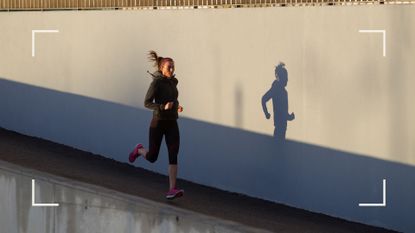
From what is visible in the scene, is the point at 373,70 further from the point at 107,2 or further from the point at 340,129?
the point at 107,2

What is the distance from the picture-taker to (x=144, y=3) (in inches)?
635

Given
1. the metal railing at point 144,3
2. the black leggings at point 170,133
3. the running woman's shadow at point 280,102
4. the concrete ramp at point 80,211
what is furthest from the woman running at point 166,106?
the metal railing at point 144,3

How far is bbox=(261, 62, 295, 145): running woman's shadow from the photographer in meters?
14.2

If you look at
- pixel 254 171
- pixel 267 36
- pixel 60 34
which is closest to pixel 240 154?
pixel 254 171

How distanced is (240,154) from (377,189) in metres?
2.22

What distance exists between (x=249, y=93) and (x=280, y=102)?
19.6 inches

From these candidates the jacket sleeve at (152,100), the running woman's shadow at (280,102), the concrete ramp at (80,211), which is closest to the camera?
the concrete ramp at (80,211)

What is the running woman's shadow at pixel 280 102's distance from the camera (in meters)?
14.2

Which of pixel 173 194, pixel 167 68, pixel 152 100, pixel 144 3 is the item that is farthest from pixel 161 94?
pixel 144 3

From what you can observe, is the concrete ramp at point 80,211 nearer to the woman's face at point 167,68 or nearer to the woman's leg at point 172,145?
the woman's leg at point 172,145

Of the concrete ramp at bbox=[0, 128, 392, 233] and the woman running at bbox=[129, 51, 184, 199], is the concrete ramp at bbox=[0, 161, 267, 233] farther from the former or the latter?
the woman running at bbox=[129, 51, 184, 199]

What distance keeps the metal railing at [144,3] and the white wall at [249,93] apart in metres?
0.08

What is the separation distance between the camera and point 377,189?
42.9ft

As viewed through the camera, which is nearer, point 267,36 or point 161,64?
point 161,64
